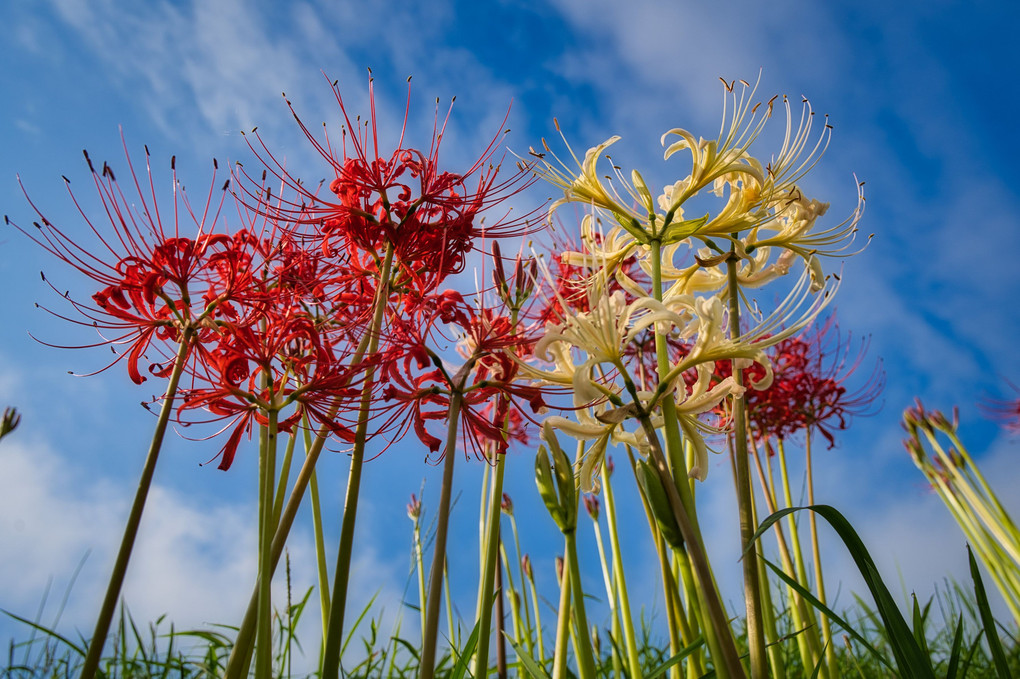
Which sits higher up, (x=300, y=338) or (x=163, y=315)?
(x=163, y=315)

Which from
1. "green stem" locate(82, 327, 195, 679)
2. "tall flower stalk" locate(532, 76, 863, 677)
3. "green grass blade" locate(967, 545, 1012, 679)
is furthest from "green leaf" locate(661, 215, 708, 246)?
"green stem" locate(82, 327, 195, 679)

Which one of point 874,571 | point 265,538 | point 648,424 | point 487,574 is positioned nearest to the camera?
point 874,571

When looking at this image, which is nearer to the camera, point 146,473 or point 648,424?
point 648,424

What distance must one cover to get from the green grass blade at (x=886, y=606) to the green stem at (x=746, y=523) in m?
0.21

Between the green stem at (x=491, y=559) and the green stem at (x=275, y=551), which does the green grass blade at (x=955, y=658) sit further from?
the green stem at (x=275, y=551)

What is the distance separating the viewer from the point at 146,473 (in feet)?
5.70

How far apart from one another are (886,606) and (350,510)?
3.78 feet

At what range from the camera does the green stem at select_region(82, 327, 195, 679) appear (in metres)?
1.60

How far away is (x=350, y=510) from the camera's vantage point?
5.61 ft

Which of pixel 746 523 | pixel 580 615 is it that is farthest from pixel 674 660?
pixel 746 523

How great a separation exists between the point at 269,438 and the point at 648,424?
0.93 meters

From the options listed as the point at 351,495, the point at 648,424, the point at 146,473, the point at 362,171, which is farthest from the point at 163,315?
the point at 648,424

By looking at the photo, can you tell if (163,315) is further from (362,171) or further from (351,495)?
(351,495)

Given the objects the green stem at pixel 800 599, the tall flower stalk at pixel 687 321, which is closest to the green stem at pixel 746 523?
the tall flower stalk at pixel 687 321
